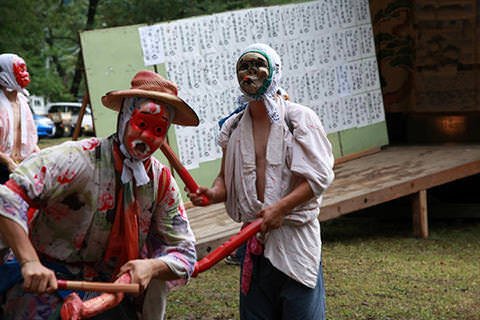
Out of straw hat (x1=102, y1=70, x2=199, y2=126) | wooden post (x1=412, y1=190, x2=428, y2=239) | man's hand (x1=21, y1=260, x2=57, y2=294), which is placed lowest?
wooden post (x1=412, y1=190, x2=428, y2=239)

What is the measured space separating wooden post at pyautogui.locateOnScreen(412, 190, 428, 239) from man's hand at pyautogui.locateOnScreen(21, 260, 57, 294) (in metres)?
5.86

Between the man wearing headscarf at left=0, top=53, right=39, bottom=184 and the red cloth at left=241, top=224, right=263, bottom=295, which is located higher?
the man wearing headscarf at left=0, top=53, right=39, bottom=184

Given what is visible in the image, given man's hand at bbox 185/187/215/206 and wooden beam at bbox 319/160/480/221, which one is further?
wooden beam at bbox 319/160/480/221

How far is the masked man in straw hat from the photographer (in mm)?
2326

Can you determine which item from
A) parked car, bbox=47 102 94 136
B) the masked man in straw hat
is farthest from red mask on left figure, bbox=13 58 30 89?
parked car, bbox=47 102 94 136

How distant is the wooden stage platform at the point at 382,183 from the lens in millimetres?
6230

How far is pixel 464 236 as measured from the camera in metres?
7.53

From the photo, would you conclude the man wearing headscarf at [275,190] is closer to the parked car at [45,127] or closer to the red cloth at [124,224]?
the red cloth at [124,224]

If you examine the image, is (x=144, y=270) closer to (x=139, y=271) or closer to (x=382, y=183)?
(x=139, y=271)

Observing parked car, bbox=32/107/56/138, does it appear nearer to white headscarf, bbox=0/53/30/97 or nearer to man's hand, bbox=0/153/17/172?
white headscarf, bbox=0/53/30/97

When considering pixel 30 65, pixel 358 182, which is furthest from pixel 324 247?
pixel 30 65

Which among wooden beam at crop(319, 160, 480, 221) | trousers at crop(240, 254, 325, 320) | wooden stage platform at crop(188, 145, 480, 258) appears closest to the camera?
trousers at crop(240, 254, 325, 320)

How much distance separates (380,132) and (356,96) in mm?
762

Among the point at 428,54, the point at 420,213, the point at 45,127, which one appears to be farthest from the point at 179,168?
the point at 45,127
